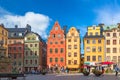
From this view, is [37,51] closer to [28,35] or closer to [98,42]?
[28,35]

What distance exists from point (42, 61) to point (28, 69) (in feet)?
27.9

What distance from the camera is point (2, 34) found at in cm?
9744

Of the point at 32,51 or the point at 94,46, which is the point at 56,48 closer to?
the point at 32,51

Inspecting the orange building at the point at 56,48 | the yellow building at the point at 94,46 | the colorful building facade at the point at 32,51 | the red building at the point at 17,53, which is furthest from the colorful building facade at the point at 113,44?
the red building at the point at 17,53

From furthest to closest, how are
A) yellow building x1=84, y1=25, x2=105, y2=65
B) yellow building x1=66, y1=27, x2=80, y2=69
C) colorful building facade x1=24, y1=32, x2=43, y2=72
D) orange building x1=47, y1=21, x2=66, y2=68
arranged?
colorful building facade x1=24, y1=32, x2=43, y2=72 < orange building x1=47, y1=21, x2=66, y2=68 < yellow building x1=66, y1=27, x2=80, y2=69 < yellow building x1=84, y1=25, x2=105, y2=65

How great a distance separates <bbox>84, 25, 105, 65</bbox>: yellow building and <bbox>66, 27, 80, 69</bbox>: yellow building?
2.65 m

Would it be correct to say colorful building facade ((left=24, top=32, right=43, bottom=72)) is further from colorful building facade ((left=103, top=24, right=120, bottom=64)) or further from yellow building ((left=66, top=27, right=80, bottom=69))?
colorful building facade ((left=103, top=24, right=120, bottom=64))

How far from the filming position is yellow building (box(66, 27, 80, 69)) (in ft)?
333

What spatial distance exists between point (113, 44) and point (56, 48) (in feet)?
61.6

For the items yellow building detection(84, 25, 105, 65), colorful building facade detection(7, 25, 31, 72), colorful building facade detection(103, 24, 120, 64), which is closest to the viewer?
colorful building facade detection(103, 24, 120, 64)

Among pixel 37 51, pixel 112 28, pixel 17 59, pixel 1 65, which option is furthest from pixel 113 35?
pixel 1 65

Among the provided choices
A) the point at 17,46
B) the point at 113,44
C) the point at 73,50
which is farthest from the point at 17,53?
the point at 113,44

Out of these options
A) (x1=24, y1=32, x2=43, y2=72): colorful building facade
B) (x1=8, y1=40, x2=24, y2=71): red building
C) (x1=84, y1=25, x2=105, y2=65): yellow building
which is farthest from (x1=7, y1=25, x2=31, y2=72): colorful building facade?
(x1=84, y1=25, x2=105, y2=65): yellow building

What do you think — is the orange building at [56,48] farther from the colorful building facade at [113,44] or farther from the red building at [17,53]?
the colorful building facade at [113,44]
